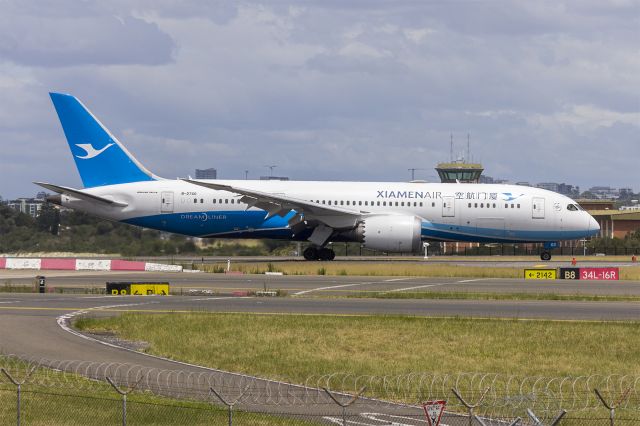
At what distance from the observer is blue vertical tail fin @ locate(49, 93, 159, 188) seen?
5750cm

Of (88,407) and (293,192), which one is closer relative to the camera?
(88,407)

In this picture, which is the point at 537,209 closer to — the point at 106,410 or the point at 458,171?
the point at 106,410

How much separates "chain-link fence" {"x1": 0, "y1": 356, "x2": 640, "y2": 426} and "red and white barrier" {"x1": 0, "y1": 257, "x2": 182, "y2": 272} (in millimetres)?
29795

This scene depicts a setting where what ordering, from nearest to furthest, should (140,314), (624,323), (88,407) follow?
1. (88,407)
2. (624,323)
3. (140,314)

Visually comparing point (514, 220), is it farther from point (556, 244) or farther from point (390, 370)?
point (390, 370)

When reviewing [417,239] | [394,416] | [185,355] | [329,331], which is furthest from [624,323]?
[417,239]

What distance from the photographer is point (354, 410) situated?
16891 millimetres

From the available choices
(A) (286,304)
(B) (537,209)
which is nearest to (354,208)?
(B) (537,209)

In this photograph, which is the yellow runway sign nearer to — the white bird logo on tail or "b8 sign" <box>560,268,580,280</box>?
"b8 sign" <box>560,268,580,280</box>

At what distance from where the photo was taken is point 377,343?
25562 millimetres

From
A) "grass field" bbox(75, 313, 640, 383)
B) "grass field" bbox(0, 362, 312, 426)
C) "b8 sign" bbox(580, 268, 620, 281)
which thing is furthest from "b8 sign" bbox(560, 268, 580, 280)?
"grass field" bbox(0, 362, 312, 426)

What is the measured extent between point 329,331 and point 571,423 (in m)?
11.3

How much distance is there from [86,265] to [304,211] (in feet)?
39.0

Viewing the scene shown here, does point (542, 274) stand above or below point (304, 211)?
below
